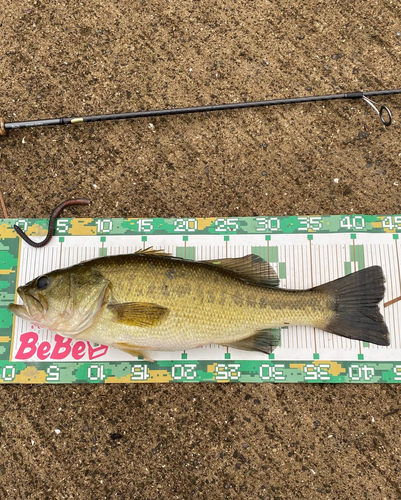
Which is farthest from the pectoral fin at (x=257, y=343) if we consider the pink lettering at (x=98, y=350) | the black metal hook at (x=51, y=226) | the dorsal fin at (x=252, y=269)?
the black metal hook at (x=51, y=226)

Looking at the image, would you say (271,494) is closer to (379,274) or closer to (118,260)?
(379,274)

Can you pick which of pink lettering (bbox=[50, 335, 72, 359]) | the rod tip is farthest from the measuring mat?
the rod tip

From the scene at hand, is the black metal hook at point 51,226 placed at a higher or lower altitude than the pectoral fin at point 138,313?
higher

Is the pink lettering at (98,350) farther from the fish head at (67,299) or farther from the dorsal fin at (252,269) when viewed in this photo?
the dorsal fin at (252,269)

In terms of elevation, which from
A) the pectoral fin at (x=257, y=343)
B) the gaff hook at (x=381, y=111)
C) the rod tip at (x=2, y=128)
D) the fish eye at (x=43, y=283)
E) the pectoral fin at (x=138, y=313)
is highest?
the gaff hook at (x=381, y=111)

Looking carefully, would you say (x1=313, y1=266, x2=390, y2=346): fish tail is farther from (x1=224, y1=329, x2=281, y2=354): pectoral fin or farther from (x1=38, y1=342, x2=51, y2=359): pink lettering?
(x1=38, y1=342, x2=51, y2=359): pink lettering

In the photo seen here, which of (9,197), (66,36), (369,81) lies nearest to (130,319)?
(9,197)

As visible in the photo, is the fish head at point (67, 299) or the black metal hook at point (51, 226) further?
the black metal hook at point (51, 226)

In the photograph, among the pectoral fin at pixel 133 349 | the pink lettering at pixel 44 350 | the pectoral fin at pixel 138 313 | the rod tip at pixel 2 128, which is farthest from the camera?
the rod tip at pixel 2 128
